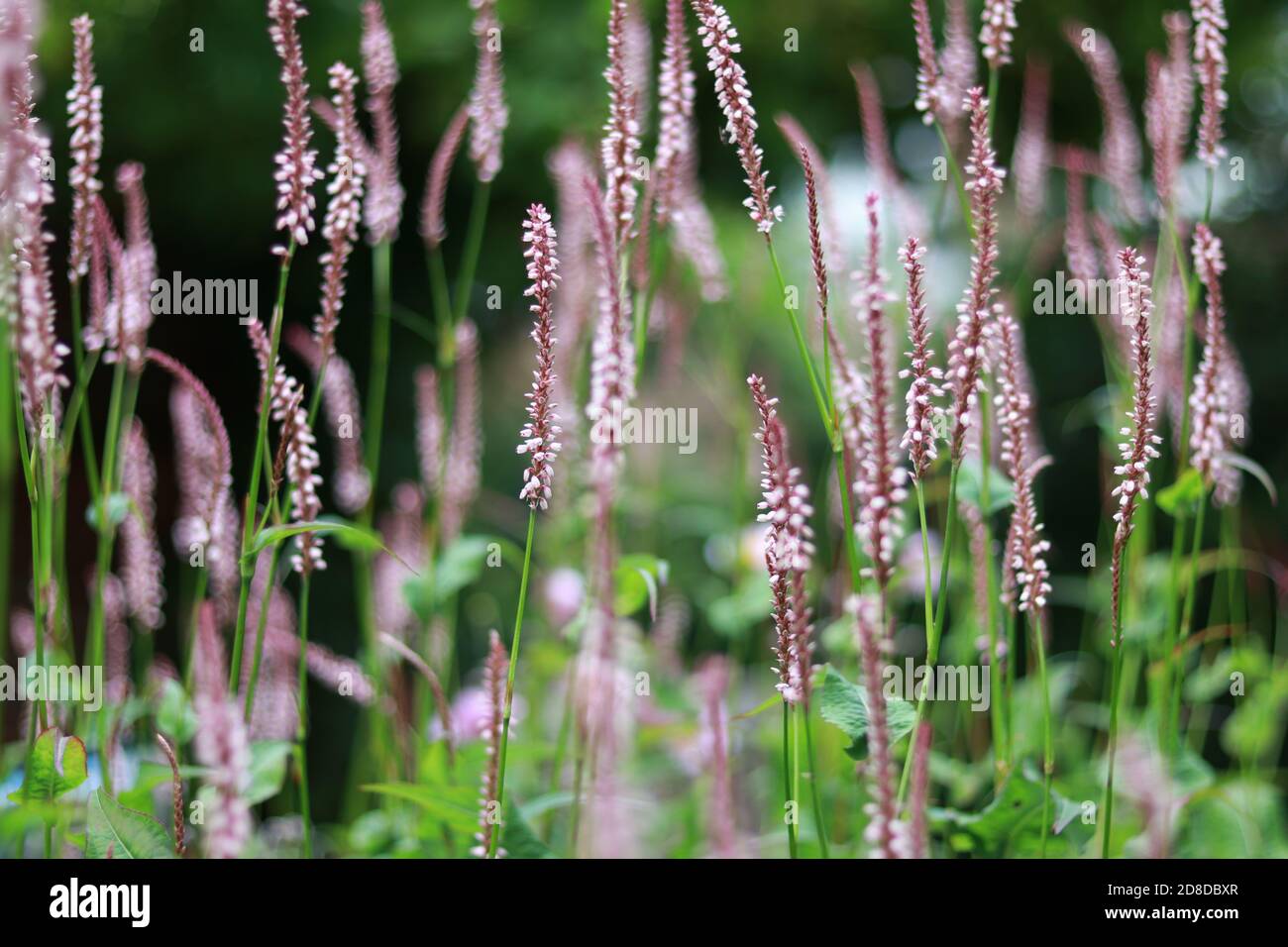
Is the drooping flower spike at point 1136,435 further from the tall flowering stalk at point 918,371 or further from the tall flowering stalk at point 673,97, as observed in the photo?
the tall flowering stalk at point 673,97

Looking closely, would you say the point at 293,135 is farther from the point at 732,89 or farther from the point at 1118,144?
the point at 1118,144

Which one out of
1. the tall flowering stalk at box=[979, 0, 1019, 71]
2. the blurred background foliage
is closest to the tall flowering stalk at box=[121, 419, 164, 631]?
the tall flowering stalk at box=[979, 0, 1019, 71]

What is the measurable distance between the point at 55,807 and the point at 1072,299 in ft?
5.70

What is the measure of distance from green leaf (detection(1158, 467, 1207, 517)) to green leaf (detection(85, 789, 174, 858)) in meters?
1.22

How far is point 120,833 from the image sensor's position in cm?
109

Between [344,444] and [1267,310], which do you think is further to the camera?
[1267,310]

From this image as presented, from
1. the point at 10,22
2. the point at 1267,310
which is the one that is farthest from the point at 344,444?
Result: the point at 1267,310

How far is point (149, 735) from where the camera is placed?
2004mm

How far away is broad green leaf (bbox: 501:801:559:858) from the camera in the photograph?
1.24 metres

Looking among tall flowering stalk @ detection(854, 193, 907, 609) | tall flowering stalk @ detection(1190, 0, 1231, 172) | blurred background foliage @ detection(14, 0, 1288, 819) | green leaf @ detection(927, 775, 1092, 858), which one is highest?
blurred background foliage @ detection(14, 0, 1288, 819)

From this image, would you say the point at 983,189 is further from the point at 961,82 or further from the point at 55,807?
the point at 55,807

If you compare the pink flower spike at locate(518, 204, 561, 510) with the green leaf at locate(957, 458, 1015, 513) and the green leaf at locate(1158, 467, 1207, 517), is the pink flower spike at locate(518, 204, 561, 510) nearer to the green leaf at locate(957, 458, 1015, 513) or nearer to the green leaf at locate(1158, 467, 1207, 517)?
the green leaf at locate(957, 458, 1015, 513)

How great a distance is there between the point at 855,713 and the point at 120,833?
748 millimetres

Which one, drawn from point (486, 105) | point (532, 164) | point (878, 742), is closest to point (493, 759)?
point (878, 742)
